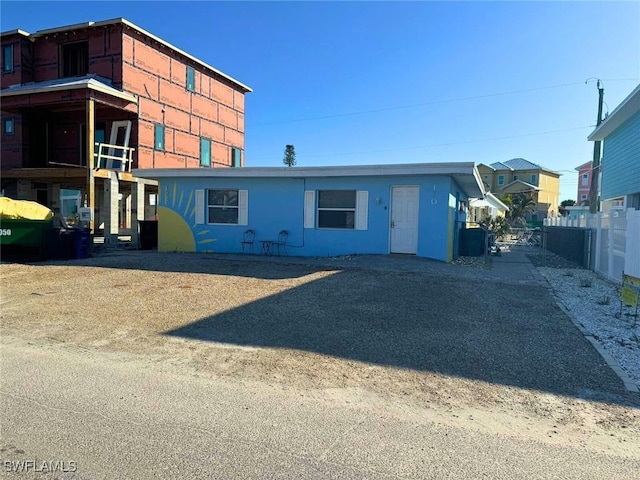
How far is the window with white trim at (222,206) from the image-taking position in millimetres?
15391

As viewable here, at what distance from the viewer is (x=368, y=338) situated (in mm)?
5789

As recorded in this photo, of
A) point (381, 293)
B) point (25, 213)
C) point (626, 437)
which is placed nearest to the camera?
point (626, 437)

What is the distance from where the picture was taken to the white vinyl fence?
9.09m

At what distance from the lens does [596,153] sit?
24.8 meters

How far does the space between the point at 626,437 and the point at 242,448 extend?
2811mm

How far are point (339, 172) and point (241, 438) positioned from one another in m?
11.0

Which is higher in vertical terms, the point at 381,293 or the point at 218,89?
the point at 218,89

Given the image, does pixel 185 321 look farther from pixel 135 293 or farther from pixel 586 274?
pixel 586 274

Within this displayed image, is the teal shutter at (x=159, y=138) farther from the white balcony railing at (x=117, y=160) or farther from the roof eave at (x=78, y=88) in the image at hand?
the roof eave at (x=78, y=88)

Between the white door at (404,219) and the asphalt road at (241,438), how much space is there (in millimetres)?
9856

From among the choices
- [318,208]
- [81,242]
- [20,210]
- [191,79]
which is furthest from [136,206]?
[191,79]

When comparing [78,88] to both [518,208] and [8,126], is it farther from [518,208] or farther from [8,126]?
[518,208]

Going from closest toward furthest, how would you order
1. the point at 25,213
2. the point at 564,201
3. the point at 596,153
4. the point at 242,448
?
the point at 242,448 → the point at 25,213 → the point at 596,153 → the point at 564,201

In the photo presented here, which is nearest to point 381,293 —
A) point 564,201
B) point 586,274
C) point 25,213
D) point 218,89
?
point 586,274
